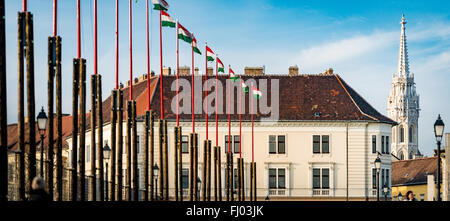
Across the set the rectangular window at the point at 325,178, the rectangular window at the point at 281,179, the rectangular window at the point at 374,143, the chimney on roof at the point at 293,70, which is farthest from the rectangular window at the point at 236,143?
the rectangular window at the point at 374,143

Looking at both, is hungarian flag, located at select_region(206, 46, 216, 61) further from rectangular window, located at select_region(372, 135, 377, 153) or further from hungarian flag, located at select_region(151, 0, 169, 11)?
rectangular window, located at select_region(372, 135, 377, 153)

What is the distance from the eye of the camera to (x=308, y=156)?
82438 millimetres

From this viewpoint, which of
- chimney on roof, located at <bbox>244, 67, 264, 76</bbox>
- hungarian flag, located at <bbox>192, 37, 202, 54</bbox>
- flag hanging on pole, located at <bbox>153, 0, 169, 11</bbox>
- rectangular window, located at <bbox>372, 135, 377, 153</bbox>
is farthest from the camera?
chimney on roof, located at <bbox>244, 67, 264, 76</bbox>

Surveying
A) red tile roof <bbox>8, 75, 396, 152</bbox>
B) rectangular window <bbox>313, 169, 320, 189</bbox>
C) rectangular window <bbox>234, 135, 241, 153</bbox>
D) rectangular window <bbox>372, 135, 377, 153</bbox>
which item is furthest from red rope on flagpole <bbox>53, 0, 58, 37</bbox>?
rectangular window <bbox>372, 135, 377, 153</bbox>

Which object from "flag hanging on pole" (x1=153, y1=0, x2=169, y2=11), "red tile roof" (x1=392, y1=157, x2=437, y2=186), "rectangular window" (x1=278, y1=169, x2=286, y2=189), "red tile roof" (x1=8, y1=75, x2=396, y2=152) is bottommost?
"red tile roof" (x1=392, y1=157, x2=437, y2=186)

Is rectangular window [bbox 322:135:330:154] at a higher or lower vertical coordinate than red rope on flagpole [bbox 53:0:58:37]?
lower

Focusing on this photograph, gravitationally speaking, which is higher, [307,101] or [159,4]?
[159,4]

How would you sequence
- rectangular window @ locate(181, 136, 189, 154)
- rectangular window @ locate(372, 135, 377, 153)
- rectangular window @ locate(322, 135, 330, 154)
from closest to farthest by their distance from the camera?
rectangular window @ locate(181, 136, 189, 154) < rectangular window @ locate(322, 135, 330, 154) < rectangular window @ locate(372, 135, 377, 153)

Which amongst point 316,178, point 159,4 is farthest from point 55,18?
point 316,178

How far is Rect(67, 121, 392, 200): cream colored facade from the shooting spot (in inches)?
3196

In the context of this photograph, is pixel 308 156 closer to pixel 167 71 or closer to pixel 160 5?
pixel 167 71

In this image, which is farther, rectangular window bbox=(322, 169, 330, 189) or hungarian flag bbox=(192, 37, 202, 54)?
rectangular window bbox=(322, 169, 330, 189)

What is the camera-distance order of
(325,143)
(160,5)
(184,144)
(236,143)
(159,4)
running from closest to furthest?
1. (159,4)
2. (160,5)
3. (184,144)
4. (325,143)
5. (236,143)
